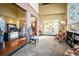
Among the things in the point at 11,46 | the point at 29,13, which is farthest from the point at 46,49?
the point at 29,13

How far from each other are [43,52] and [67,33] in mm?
651

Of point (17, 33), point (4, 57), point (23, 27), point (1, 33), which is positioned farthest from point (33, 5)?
point (4, 57)

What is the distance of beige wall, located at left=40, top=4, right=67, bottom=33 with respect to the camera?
2.26 meters

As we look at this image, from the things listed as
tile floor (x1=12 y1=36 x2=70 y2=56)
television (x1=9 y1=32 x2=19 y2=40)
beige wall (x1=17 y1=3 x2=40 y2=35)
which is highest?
beige wall (x1=17 y1=3 x2=40 y2=35)

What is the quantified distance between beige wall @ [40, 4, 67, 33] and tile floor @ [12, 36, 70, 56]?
0.44 metres

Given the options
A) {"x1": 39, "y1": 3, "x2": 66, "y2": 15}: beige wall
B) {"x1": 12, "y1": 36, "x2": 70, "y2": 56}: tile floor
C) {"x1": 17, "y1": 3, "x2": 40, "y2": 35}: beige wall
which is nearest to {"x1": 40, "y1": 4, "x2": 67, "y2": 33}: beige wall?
{"x1": 39, "y1": 3, "x2": 66, "y2": 15}: beige wall

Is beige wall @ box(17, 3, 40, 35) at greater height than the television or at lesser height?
greater

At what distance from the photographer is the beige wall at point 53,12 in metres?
2.26

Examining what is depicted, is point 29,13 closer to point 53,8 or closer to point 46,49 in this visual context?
point 53,8

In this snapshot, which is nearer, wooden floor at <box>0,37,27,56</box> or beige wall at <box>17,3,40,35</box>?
wooden floor at <box>0,37,27,56</box>

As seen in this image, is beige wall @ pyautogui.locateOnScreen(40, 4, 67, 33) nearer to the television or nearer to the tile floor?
the tile floor

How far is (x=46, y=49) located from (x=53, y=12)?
2.63ft

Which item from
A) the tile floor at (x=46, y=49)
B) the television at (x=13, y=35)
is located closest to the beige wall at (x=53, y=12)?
the tile floor at (x=46, y=49)

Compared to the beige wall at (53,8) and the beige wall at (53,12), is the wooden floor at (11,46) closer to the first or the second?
the beige wall at (53,12)
